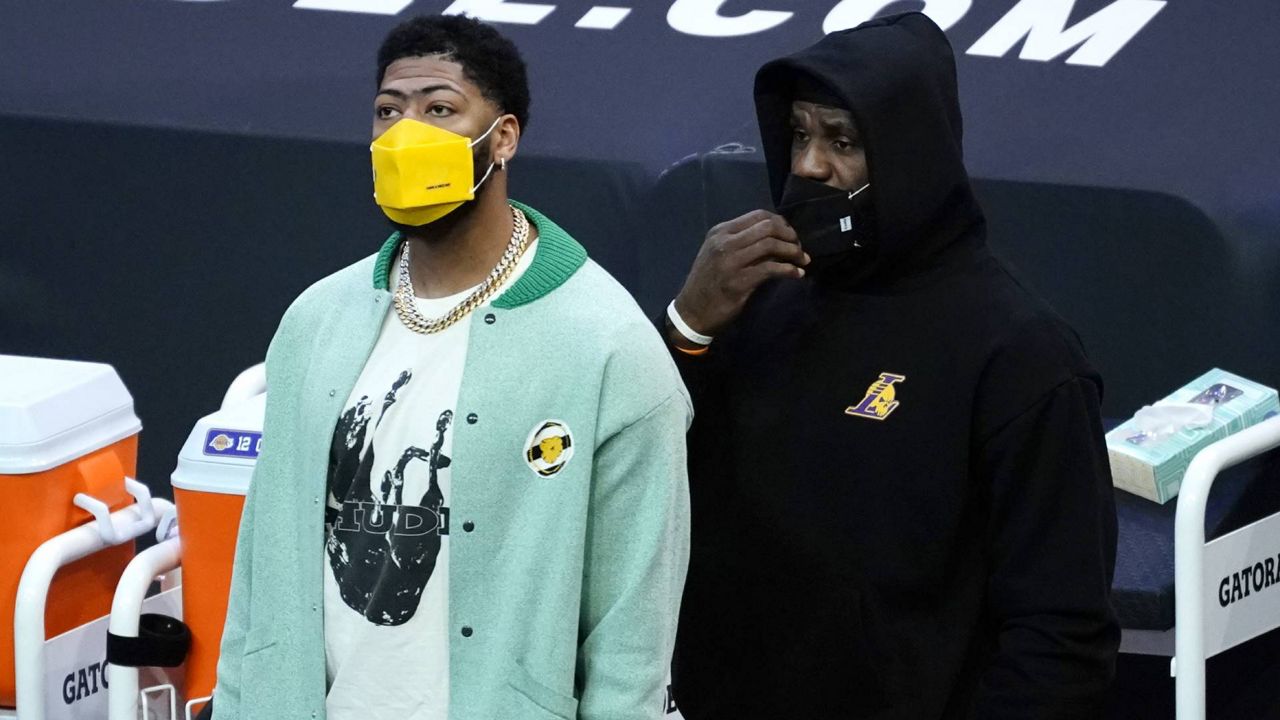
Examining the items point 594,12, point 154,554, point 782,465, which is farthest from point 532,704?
point 594,12

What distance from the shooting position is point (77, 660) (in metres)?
2.97

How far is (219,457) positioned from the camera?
284 centimetres

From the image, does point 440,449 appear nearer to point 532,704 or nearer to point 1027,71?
point 532,704

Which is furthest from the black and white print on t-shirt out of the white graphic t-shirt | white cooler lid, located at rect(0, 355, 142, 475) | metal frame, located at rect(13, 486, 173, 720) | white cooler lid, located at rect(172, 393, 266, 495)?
white cooler lid, located at rect(0, 355, 142, 475)

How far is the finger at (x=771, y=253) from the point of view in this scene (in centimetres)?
214

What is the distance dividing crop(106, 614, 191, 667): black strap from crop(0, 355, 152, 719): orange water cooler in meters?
0.14

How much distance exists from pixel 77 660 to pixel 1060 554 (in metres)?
1.65

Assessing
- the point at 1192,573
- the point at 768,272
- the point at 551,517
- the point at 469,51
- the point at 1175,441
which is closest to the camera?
the point at 551,517

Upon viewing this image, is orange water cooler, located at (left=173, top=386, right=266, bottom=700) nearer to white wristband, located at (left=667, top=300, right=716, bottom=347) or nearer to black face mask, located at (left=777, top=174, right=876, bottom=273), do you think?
white wristband, located at (left=667, top=300, right=716, bottom=347)

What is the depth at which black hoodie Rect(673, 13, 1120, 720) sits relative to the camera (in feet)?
6.55

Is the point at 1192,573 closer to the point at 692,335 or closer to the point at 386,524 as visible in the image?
the point at 692,335

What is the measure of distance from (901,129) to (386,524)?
70 centimetres

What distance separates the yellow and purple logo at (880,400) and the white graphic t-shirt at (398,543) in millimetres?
433

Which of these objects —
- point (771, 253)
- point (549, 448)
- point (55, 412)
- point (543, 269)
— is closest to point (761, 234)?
point (771, 253)
